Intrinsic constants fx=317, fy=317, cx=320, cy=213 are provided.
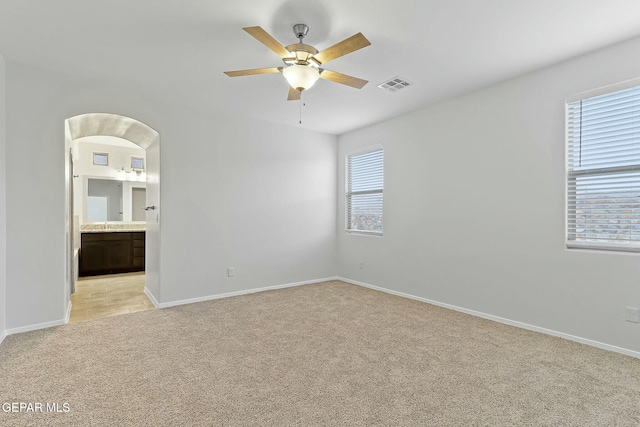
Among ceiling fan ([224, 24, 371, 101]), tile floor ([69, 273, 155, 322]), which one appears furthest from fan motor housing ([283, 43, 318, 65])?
tile floor ([69, 273, 155, 322])

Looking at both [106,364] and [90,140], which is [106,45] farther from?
[90,140]

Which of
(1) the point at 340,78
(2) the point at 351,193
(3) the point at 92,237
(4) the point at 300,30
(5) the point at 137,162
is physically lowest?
(3) the point at 92,237

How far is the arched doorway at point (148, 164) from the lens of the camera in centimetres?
361

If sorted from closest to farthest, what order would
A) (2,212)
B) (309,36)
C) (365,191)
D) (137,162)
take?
(309,36), (2,212), (365,191), (137,162)

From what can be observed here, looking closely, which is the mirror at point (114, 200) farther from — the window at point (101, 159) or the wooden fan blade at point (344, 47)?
the wooden fan blade at point (344, 47)

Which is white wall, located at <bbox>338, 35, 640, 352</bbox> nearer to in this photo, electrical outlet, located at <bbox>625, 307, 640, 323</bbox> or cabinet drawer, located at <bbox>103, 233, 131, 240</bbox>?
electrical outlet, located at <bbox>625, 307, 640, 323</bbox>

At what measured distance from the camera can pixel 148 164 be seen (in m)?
4.55

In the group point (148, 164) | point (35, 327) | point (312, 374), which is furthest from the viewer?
point (148, 164)

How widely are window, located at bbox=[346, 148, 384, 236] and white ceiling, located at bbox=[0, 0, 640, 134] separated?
1.57m

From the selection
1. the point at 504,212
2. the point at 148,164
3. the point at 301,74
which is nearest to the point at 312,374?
the point at 301,74

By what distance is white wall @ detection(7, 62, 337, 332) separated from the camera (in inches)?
120

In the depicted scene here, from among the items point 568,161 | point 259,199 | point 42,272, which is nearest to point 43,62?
point 42,272

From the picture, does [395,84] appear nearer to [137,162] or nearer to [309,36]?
[309,36]

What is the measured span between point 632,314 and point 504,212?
1274 mm
